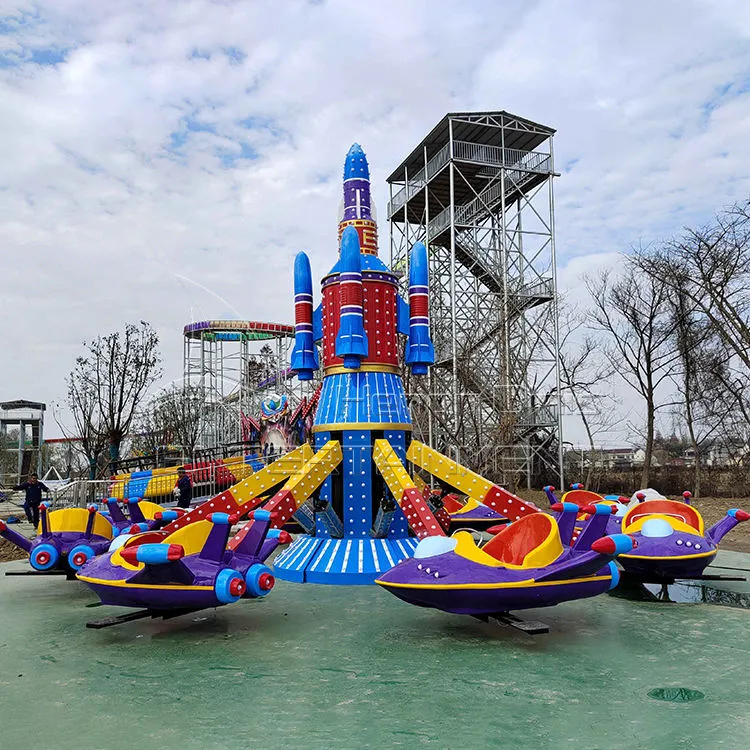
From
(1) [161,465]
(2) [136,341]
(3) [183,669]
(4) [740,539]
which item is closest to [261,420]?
(1) [161,465]

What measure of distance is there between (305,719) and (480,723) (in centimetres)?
111

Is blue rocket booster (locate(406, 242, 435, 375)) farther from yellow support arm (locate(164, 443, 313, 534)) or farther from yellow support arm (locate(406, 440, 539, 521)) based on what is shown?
yellow support arm (locate(164, 443, 313, 534))

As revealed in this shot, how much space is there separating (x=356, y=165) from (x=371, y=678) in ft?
26.3

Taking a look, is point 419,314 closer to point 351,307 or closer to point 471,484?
point 351,307

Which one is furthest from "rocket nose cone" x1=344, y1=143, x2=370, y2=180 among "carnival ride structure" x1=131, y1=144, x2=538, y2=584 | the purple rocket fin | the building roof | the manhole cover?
the building roof

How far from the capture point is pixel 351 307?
32.9 ft

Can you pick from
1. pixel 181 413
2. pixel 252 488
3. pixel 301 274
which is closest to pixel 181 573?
pixel 252 488

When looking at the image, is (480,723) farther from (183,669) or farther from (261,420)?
(261,420)

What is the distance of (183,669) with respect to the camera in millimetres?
5902

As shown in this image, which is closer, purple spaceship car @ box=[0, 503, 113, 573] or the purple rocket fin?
the purple rocket fin

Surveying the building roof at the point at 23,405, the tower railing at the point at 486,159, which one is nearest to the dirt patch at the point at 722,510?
the tower railing at the point at 486,159

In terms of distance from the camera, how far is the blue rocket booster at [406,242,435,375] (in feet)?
37.5

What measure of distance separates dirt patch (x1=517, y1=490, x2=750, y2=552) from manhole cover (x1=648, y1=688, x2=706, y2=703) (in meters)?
8.56

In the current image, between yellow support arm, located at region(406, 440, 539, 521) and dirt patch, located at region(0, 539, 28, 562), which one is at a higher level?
yellow support arm, located at region(406, 440, 539, 521)
